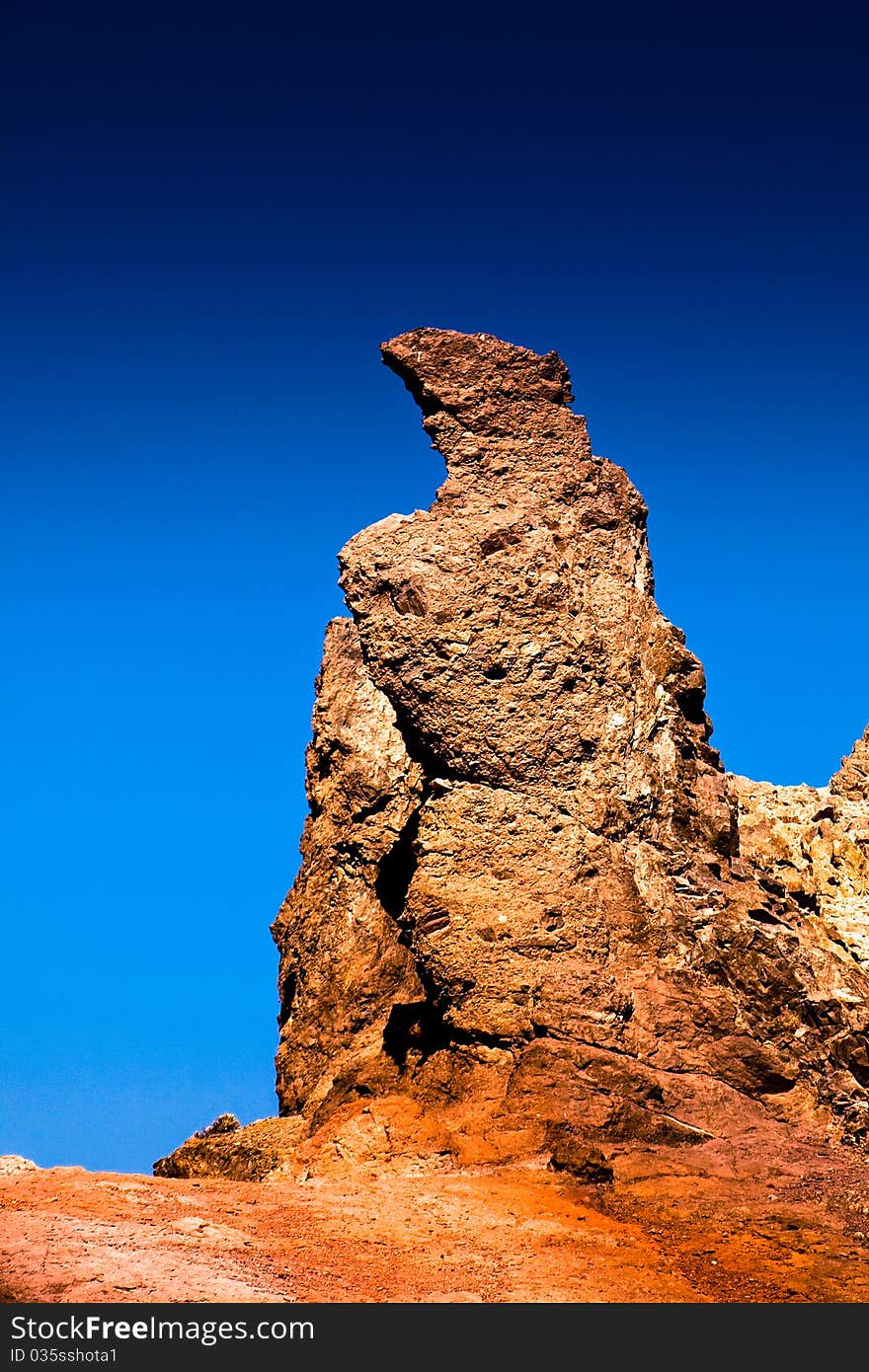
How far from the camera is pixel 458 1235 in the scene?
895 centimetres

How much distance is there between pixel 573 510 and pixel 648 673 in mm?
1879

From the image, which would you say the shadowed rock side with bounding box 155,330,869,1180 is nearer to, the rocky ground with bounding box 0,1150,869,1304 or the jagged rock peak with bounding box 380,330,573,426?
the jagged rock peak with bounding box 380,330,573,426

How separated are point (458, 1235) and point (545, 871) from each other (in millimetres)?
3692

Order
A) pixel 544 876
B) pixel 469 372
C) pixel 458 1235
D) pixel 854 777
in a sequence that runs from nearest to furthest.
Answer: pixel 458 1235 → pixel 544 876 → pixel 469 372 → pixel 854 777

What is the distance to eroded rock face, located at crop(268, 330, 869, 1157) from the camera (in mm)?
11266

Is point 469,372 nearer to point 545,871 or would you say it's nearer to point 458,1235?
point 545,871

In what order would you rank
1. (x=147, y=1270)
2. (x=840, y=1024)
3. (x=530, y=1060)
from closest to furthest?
(x=147, y=1270) → (x=530, y=1060) → (x=840, y=1024)

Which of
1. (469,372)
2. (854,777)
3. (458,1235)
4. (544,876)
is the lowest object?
(458,1235)

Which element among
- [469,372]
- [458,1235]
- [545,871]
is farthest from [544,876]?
[469,372]

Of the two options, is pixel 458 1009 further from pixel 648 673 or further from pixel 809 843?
pixel 809 843

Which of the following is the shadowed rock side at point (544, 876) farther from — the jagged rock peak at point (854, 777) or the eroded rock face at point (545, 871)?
the jagged rock peak at point (854, 777)

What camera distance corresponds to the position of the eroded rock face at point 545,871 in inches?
444

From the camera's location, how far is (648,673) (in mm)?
12992

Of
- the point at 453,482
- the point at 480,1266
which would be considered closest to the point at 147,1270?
the point at 480,1266
